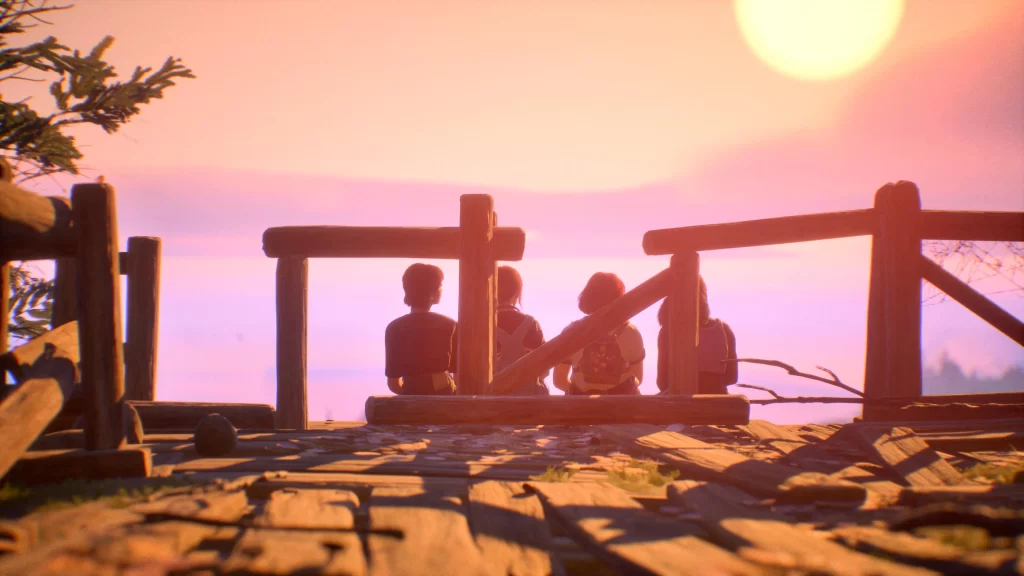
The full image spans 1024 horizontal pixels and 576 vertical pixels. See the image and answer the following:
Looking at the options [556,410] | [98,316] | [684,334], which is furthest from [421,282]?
[98,316]

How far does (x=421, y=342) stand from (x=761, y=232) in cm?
301

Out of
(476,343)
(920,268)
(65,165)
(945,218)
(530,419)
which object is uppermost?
(65,165)

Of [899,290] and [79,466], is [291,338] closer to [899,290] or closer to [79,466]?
[79,466]

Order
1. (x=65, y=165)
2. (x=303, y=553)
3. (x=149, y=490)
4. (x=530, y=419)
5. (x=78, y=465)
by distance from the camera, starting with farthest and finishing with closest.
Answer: (x=65, y=165) < (x=530, y=419) < (x=78, y=465) < (x=149, y=490) < (x=303, y=553)

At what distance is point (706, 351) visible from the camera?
7316 mm

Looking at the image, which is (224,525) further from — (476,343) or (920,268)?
(920,268)

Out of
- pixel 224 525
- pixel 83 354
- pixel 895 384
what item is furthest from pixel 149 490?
pixel 895 384

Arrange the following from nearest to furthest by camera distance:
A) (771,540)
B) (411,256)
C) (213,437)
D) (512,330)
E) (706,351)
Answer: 1. (771,540)
2. (213,437)
3. (411,256)
4. (512,330)
5. (706,351)

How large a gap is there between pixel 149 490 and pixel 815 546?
2365mm

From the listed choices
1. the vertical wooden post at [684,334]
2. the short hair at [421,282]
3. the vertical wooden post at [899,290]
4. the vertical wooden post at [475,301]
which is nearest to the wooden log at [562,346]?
the vertical wooden post at [475,301]

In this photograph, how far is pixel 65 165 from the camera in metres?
9.42

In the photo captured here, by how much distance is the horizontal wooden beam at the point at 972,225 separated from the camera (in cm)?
593

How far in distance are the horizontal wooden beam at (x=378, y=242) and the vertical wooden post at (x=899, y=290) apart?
2833mm

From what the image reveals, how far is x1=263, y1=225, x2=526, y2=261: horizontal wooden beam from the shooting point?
593 centimetres
